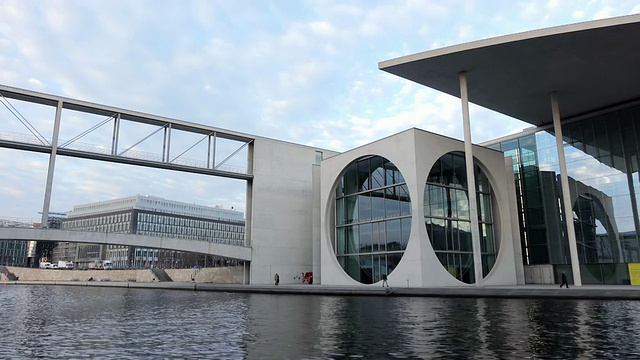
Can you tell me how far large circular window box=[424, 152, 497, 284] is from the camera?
2931 cm

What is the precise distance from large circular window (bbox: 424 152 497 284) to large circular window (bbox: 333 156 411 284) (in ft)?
5.69

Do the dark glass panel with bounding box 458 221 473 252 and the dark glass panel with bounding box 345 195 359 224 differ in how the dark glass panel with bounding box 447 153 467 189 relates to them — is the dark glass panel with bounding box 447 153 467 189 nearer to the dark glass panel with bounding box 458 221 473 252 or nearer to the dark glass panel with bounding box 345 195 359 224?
the dark glass panel with bounding box 458 221 473 252

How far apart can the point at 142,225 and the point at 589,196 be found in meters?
99.8

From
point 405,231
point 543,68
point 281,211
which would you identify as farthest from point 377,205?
point 543,68

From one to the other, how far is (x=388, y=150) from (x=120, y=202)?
99.8 m

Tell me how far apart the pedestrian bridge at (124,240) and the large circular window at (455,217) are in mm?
17309

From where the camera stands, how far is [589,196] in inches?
1215

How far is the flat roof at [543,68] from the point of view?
22.9 metres

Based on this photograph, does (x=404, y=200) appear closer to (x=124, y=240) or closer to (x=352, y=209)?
(x=352, y=209)

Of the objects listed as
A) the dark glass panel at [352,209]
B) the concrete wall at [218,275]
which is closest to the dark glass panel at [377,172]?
the dark glass panel at [352,209]

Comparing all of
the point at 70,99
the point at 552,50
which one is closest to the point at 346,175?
the point at 552,50

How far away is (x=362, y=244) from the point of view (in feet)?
108

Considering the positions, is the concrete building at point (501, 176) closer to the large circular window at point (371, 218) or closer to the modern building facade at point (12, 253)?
the large circular window at point (371, 218)

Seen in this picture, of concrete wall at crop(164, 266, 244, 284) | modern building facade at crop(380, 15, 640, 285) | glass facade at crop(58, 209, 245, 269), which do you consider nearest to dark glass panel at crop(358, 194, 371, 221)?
modern building facade at crop(380, 15, 640, 285)
